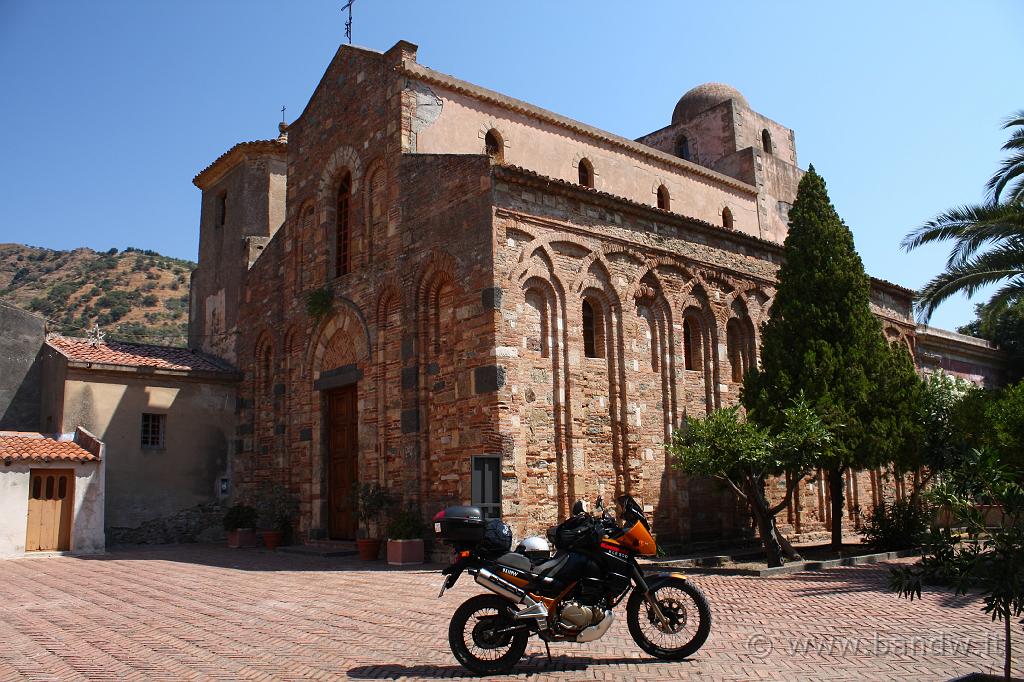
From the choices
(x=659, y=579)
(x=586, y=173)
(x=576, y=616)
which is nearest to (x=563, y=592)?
(x=576, y=616)

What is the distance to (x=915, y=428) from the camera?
50.5ft

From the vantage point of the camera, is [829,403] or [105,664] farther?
[829,403]

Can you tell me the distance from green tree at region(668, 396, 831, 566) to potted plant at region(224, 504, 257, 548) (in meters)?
10.9

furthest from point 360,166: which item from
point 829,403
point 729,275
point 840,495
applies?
point 840,495

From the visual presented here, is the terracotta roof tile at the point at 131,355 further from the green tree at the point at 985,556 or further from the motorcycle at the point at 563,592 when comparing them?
the green tree at the point at 985,556

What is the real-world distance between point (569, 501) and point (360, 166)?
875 cm

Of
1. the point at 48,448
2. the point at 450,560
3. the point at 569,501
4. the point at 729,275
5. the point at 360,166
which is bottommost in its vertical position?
the point at 450,560

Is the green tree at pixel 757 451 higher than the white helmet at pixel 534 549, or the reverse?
the green tree at pixel 757 451

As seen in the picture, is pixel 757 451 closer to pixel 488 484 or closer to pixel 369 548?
pixel 488 484

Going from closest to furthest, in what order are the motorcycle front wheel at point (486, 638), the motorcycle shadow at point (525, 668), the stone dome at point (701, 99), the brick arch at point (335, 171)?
1. the motorcycle shadow at point (525, 668)
2. the motorcycle front wheel at point (486, 638)
3. the brick arch at point (335, 171)
4. the stone dome at point (701, 99)

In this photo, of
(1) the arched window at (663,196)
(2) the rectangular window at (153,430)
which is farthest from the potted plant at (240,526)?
(1) the arched window at (663,196)

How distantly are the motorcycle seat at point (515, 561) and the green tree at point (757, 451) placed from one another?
698 cm

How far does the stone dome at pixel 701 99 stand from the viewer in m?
28.0

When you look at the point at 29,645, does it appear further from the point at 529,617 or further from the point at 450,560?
the point at 450,560
